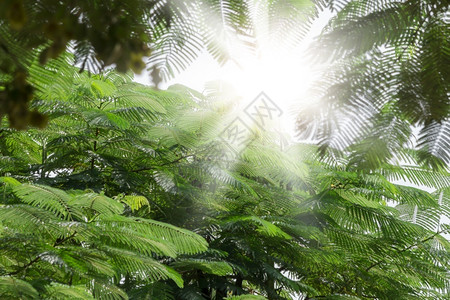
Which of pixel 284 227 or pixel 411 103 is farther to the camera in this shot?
pixel 284 227

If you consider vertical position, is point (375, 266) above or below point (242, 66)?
below

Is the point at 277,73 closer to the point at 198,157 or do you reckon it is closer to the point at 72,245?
the point at 72,245

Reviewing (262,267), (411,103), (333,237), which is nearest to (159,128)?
(262,267)

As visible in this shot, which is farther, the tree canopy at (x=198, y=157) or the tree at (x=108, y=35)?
the tree canopy at (x=198, y=157)

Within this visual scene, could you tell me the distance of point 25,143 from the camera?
175 inches

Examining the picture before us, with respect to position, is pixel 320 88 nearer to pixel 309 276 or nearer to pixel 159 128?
pixel 159 128

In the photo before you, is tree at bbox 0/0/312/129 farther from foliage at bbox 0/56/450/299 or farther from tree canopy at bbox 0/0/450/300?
foliage at bbox 0/56/450/299

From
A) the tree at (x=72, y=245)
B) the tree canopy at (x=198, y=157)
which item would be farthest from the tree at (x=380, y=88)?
the tree at (x=72, y=245)

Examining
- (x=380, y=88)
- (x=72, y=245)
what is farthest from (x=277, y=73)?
(x=72, y=245)

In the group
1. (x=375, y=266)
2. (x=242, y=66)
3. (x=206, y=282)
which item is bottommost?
(x=206, y=282)

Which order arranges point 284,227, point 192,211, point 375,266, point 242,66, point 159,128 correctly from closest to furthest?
1. point 242,66
2. point 159,128
3. point 284,227
4. point 192,211
5. point 375,266

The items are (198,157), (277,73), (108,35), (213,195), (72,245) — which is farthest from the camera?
(213,195)

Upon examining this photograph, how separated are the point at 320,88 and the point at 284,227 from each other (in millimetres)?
2950

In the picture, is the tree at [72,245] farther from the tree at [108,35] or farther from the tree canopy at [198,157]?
the tree at [108,35]
